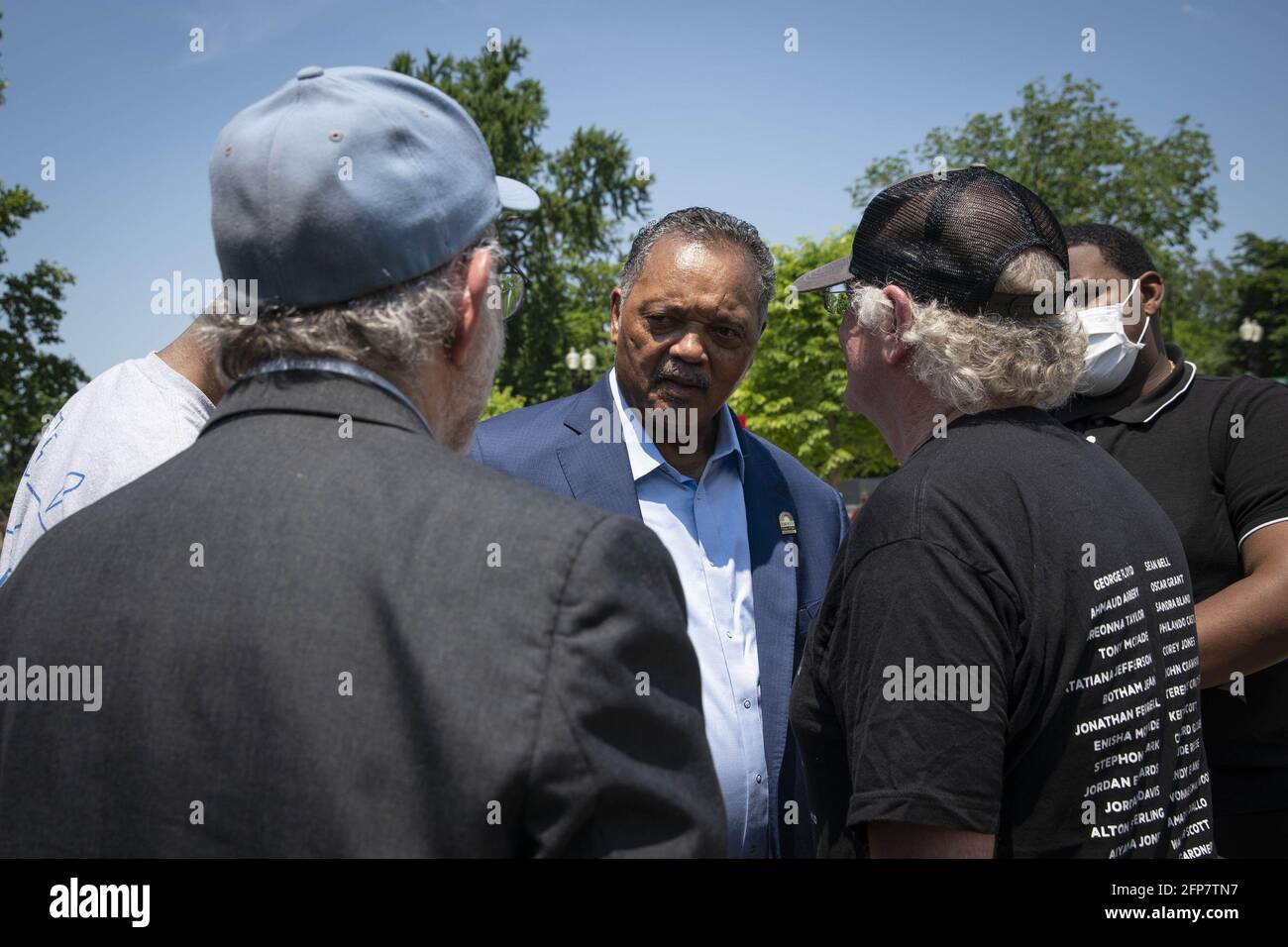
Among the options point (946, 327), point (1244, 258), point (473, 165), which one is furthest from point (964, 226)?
point (1244, 258)

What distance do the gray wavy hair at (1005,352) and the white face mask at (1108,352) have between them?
158cm

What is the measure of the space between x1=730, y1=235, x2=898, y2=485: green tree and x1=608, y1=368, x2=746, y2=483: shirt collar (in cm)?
2765

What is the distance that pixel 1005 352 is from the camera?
6.81ft

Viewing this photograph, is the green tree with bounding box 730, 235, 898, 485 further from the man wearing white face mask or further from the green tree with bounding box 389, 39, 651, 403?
the man wearing white face mask

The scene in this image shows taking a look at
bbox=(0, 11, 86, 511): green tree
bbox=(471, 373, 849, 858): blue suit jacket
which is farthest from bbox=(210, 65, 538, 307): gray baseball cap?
bbox=(0, 11, 86, 511): green tree

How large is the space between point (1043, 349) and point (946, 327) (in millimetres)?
194

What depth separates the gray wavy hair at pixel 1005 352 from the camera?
207cm

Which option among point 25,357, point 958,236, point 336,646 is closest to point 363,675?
point 336,646

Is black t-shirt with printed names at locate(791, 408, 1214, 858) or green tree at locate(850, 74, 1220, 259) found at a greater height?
green tree at locate(850, 74, 1220, 259)

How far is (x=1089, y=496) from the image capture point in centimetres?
191

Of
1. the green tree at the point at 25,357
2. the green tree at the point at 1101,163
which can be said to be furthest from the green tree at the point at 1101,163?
the green tree at the point at 25,357

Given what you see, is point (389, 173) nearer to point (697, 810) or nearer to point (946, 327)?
point (697, 810)

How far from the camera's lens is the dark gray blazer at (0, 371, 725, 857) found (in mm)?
1197

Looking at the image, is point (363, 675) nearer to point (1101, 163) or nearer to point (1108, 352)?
point (1108, 352)
